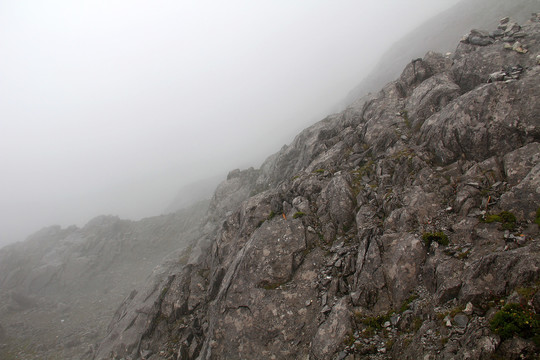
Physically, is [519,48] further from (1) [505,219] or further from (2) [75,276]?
(2) [75,276]

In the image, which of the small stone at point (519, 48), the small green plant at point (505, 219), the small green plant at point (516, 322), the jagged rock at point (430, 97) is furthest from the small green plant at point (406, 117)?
the small green plant at point (516, 322)

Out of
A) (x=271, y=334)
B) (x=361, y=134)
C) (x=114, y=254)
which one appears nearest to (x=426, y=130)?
(x=361, y=134)

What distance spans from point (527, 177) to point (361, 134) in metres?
14.8

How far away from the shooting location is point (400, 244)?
1592cm

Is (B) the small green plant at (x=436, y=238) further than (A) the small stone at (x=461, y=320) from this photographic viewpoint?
Yes

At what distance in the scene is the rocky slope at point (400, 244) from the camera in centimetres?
1209

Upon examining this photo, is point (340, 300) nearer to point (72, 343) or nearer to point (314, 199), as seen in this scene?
point (314, 199)

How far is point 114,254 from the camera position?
76375mm

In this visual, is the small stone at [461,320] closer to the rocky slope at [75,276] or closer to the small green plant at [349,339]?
the small green plant at [349,339]

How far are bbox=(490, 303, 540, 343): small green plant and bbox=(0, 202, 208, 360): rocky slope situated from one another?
37716 millimetres

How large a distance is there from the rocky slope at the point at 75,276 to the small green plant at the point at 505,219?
37.3 m

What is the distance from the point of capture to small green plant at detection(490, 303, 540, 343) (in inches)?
368

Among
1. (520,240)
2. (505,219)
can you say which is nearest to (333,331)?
(520,240)

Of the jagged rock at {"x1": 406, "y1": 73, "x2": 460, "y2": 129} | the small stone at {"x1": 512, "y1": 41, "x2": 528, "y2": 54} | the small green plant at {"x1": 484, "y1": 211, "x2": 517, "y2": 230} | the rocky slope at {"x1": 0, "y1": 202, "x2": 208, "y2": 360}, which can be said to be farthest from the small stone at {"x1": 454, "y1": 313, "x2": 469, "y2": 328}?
the rocky slope at {"x1": 0, "y1": 202, "x2": 208, "y2": 360}
